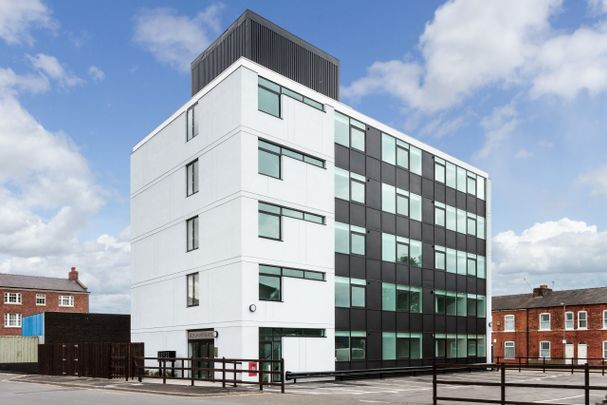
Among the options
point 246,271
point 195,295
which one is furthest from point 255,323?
point 195,295

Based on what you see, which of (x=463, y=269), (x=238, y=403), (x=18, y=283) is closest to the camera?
(x=238, y=403)

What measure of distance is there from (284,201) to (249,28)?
8287 mm

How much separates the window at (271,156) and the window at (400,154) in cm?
744

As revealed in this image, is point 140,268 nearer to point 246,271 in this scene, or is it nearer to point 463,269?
point 246,271

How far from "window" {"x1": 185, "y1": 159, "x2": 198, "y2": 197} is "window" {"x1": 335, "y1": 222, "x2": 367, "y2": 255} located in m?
7.04

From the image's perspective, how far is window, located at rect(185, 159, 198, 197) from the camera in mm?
30141

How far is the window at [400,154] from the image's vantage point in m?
34.8

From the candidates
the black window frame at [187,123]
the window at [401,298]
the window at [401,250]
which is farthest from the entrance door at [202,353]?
the window at [401,250]

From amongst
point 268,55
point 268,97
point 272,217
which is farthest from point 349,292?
point 268,55

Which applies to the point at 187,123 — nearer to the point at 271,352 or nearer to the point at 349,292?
the point at 349,292

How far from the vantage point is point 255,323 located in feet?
84.4

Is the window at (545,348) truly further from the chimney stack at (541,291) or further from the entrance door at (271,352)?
the entrance door at (271,352)

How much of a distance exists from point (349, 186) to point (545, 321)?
1317 inches

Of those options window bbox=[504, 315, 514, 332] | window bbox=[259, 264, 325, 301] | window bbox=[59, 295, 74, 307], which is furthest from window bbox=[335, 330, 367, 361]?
window bbox=[59, 295, 74, 307]
